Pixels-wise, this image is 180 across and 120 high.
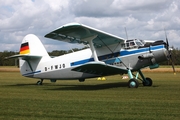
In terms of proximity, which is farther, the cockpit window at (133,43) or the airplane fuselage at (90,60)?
the cockpit window at (133,43)

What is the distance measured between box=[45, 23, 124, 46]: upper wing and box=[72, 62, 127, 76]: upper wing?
5.61 ft

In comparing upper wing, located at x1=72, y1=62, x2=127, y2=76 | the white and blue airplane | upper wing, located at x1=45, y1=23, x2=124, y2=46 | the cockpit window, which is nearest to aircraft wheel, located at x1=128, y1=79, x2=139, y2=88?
the white and blue airplane

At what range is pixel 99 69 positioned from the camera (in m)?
14.4

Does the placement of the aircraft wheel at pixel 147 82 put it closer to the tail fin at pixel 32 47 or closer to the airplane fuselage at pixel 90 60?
the airplane fuselage at pixel 90 60

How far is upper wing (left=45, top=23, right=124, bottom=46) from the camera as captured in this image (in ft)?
42.2

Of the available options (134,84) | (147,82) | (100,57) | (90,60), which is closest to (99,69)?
(100,57)

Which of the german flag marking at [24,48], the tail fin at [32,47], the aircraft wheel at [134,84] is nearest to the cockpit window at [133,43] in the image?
the aircraft wheel at [134,84]

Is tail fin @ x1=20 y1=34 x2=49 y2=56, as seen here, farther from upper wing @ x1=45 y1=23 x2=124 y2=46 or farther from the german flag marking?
upper wing @ x1=45 y1=23 x2=124 y2=46

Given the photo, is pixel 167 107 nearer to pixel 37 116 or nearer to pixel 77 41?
pixel 37 116

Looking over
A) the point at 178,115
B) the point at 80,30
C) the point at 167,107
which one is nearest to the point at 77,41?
the point at 80,30

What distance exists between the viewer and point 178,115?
21.1ft

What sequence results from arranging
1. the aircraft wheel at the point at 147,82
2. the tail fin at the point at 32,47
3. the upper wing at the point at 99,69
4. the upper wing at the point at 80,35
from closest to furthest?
the upper wing at the point at 80,35 → the upper wing at the point at 99,69 → the aircraft wheel at the point at 147,82 → the tail fin at the point at 32,47

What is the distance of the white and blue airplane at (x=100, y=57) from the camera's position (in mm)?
13750

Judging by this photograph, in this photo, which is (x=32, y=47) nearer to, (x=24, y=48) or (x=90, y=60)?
(x=24, y=48)
